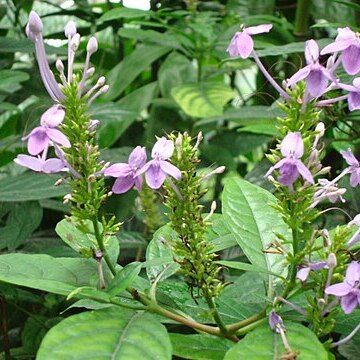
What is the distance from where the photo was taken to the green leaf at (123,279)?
2.04 ft

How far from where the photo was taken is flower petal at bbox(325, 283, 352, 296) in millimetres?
607

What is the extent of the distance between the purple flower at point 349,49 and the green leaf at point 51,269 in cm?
29

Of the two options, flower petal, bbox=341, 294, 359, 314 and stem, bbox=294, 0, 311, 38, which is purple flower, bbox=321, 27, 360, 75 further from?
stem, bbox=294, 0, 311, 38

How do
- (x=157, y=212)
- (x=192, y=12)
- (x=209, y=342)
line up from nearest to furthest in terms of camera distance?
(x=209, y=342) < (x=157, y=212) < (x=192, y=12)

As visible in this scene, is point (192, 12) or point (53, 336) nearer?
point (53, 336)

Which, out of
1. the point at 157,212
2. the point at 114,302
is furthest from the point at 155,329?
the point at 157,212

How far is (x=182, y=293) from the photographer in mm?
773

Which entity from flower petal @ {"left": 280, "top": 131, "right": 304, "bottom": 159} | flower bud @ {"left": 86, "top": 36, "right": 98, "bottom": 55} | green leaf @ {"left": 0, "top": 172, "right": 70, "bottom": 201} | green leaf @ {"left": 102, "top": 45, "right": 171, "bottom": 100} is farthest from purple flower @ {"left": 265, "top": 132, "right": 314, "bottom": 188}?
green leaf @ {"left": 102, "top": 45, "right": 171, "bottom": 100}

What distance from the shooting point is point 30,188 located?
123cm

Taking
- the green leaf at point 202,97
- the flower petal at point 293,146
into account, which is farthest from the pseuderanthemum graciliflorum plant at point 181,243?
the green leaf at point 202,97

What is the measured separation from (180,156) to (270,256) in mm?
178

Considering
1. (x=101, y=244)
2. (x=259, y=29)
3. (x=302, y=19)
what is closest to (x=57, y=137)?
(x=101, y=244)

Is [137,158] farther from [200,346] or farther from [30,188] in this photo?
[30,188]

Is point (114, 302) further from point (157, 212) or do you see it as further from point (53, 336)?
point (157, 212)
